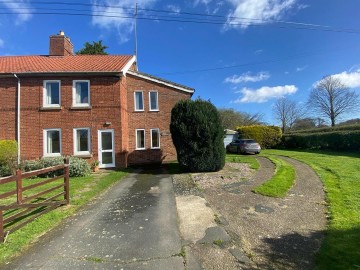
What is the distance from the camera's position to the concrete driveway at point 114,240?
3.75 meters

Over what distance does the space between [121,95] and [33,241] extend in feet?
38.9

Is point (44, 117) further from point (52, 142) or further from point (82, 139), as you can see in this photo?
point (82, 139)

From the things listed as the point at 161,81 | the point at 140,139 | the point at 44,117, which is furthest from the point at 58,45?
the point at 140,139

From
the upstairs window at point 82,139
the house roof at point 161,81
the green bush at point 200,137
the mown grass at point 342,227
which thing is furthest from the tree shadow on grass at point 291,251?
the house roof at point 161,81

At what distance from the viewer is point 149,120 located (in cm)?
1812

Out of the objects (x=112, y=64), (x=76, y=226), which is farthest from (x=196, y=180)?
(x=112, y=64)

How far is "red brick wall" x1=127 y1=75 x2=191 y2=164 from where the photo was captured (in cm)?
1766

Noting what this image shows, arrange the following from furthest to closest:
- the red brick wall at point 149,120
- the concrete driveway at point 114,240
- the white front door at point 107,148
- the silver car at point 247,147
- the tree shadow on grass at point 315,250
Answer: the silver car at point 247,147 → the red brick wall at point 149,120 → the white front door at point 107,148 → the concrete driveway at point 114,240 → the tree shadow on grass at point 315,250

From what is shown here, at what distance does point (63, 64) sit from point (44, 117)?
397 cm

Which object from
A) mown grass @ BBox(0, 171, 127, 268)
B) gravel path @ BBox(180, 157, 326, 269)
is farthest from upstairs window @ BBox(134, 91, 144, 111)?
gravel path @ BBox(180, 157, 326, 269)

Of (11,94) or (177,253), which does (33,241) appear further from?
(11,94)

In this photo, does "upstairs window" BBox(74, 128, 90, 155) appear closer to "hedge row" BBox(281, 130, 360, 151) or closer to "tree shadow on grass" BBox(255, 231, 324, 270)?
"tree shadow on grass" BBox(255, 231, 324, 270)

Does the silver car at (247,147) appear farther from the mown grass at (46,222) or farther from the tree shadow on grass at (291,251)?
the tree shadow on grass at (291,251)

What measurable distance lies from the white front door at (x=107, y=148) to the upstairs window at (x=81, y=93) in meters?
2.19
